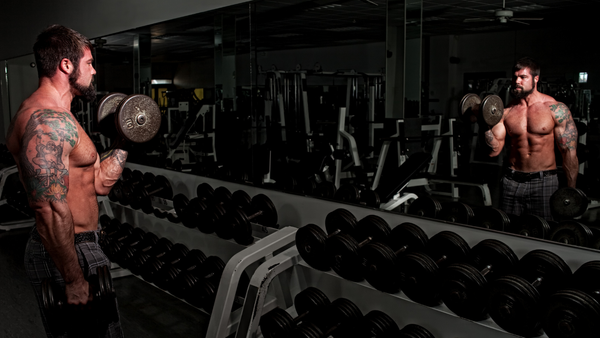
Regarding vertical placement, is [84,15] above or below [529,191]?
above

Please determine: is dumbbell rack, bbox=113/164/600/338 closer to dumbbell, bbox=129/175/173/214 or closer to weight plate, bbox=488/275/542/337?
weight plate, bbox=488/275/542/337

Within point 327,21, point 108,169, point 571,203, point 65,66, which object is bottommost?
point 571,203

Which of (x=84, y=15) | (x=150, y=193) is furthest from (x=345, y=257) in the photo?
Result: (x=84, y=15)

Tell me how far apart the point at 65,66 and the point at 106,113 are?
0.56 meters

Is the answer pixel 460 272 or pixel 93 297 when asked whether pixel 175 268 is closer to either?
pixel 93 297

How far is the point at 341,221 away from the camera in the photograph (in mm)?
2092

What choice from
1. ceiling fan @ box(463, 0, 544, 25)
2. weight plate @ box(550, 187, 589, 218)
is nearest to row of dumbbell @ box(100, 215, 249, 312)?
weight plate @ box(550, 187, 589, 218)

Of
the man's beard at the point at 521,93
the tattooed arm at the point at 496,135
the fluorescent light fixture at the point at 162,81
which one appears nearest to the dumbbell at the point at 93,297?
the tattooed arm at the point at 496,135

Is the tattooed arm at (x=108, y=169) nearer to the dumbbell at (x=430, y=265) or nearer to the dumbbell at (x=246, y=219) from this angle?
the dumbbell at (x=246, y=219)

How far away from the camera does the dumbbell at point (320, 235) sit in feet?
6.55

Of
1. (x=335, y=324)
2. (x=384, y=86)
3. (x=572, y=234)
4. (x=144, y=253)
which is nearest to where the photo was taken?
(x=572, y=234)

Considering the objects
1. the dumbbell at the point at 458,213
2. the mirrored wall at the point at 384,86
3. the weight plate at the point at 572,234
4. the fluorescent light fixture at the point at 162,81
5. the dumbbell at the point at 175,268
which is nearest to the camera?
the weight plate at the point at 572,234

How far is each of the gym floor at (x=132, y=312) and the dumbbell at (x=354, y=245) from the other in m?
1.01

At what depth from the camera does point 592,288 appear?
1.39 metres
